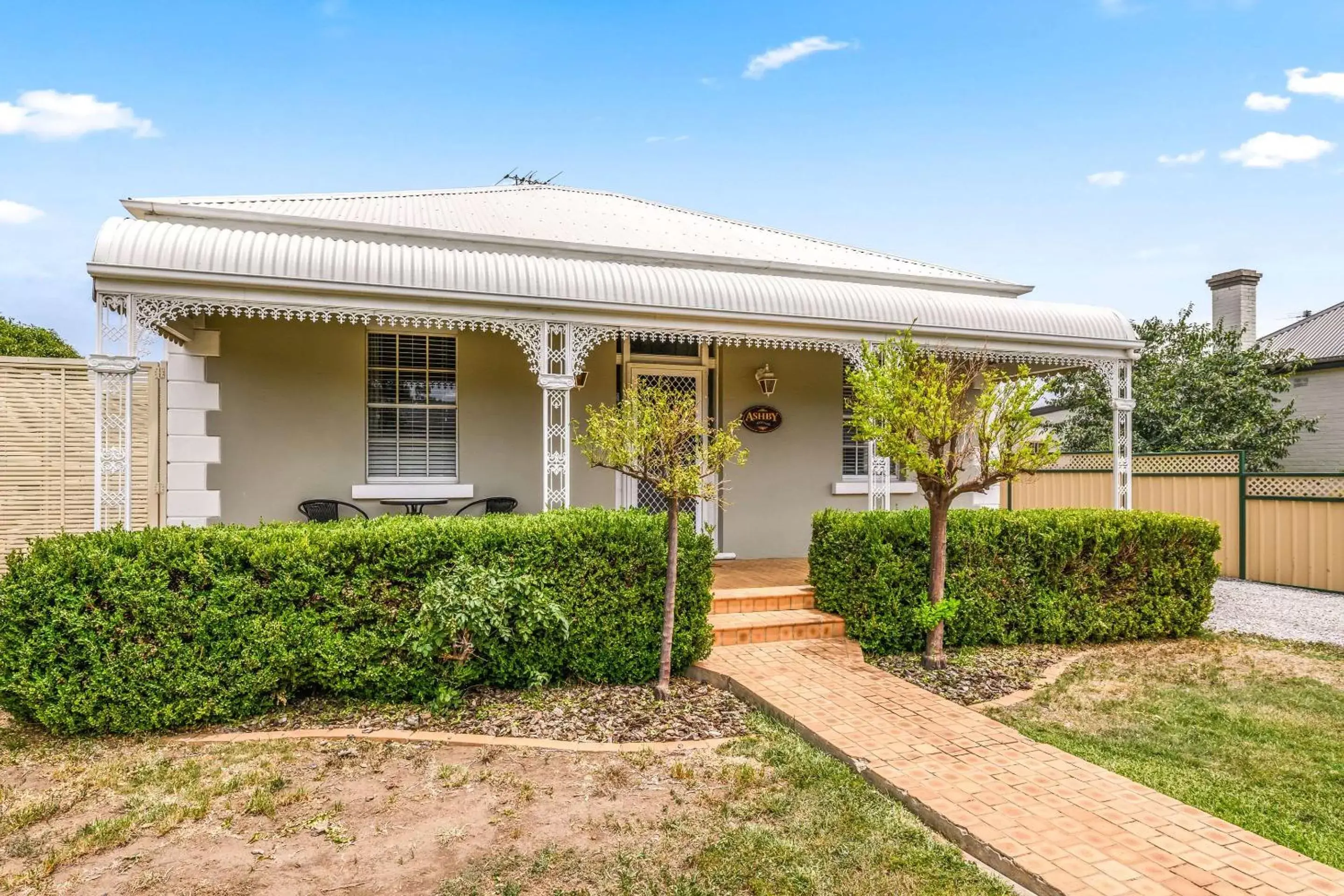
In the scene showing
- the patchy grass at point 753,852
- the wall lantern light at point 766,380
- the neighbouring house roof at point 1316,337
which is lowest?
the patchy grass at point 753,852

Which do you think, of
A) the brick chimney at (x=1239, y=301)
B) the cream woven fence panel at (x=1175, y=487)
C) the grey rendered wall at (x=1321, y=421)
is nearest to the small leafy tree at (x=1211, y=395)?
the grey rendered wall at (x=1321, y=421)

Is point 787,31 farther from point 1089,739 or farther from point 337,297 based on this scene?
point 1089,739

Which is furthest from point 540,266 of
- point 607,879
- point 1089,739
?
point 1089,739

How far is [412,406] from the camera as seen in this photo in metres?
7.91

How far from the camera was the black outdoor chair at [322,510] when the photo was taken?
7.36m

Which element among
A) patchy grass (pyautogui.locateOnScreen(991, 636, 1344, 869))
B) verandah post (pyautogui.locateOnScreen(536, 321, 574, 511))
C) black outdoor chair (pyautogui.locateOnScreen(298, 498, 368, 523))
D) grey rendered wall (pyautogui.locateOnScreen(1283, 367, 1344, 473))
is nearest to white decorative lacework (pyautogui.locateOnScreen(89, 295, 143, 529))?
black outdoor chair (pyautogui.locateOnScreen(298, 498, 368, 523))

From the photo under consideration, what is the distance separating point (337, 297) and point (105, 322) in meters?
1.69

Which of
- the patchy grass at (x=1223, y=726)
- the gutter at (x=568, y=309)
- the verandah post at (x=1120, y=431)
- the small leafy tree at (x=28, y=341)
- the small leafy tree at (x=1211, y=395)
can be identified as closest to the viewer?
the patchy grass at (x=1223, y=726)

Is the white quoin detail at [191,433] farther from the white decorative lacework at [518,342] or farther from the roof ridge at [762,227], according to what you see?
the roof ridge at [762,227]

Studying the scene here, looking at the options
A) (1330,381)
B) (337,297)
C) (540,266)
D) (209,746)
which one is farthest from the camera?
(1330,381)

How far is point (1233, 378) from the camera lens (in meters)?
14.6

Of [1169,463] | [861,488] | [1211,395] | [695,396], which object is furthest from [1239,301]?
[695,396]

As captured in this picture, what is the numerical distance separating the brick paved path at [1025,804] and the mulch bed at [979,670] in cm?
31

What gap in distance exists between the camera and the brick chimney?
16500 mm
